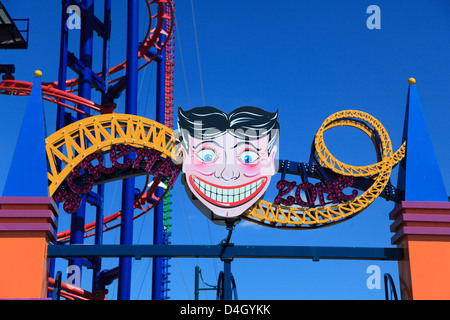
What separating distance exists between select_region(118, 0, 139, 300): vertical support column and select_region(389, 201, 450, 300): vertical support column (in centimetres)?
749

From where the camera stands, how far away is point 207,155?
49.1ft

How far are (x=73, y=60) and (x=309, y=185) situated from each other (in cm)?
959

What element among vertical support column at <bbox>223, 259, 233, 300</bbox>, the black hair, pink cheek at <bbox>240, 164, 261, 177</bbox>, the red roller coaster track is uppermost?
the red roller coaster track

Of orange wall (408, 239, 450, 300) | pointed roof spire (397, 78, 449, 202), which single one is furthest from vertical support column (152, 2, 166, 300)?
orange wall (408, 239, 450, 300)

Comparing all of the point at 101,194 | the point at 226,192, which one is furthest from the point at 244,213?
the point at 101,194

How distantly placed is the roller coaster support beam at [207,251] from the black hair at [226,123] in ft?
7.78

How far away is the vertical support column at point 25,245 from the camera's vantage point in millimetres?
13047

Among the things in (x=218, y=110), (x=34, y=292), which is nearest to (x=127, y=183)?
(x=218, y=110)

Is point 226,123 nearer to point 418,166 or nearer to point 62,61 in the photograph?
point 418,166

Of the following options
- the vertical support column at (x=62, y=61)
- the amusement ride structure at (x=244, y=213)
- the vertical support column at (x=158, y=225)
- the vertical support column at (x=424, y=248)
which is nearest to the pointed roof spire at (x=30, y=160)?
the amusement ride structure at (x=244, y=213)

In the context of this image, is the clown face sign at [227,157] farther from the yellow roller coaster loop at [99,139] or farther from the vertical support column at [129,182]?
the vertical support column at [129,182]

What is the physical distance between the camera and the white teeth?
47.4ft

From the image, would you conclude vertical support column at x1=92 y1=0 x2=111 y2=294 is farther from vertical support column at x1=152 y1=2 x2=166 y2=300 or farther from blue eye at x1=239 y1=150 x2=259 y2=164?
blue eye at x1=239 y1=150 x2=259 y2=164

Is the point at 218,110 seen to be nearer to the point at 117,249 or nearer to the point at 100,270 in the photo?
the point at 117,249
